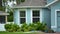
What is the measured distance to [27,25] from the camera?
83.9ft

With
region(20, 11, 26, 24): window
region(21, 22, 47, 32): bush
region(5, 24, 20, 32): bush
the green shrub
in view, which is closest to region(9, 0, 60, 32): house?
region(20, 11, 26, 24): window

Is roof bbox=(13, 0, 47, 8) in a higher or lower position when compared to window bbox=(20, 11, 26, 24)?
higher

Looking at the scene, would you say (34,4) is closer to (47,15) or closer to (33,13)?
(33,13)

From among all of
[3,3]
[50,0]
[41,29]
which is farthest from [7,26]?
[3,3]

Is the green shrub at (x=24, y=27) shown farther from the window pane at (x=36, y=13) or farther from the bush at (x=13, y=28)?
the window pane at (x=36, y=13)

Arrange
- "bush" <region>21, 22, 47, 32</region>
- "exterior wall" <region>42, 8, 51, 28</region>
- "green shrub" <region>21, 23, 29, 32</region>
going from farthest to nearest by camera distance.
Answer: "exterior wall" <region>42, 8, 51, 28</region> → "bush" <region>21, 22, 47, 32</region> → "green shrub" <region>21, 23, 29, 32</region>

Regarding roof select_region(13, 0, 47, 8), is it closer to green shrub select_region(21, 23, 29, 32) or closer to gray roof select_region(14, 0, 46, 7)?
gray roof select_region(14, 0, 46, 7)

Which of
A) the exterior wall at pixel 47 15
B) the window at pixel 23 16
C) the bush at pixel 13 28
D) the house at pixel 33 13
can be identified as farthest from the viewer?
the window at pixel 23 16


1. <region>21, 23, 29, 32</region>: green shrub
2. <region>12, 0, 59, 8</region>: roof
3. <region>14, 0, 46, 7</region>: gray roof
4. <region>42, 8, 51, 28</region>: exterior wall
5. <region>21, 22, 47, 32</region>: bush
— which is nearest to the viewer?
<region>21, 23, 29, 32</region>: green shrub

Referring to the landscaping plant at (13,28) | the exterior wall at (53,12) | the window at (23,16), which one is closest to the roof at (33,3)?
the window at (23,16)

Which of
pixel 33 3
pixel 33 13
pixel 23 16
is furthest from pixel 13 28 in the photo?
pixel 33 3

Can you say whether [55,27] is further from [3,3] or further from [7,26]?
[3,3]

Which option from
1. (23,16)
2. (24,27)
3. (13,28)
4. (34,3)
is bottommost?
(13,28)

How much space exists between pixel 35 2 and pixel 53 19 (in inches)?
155
